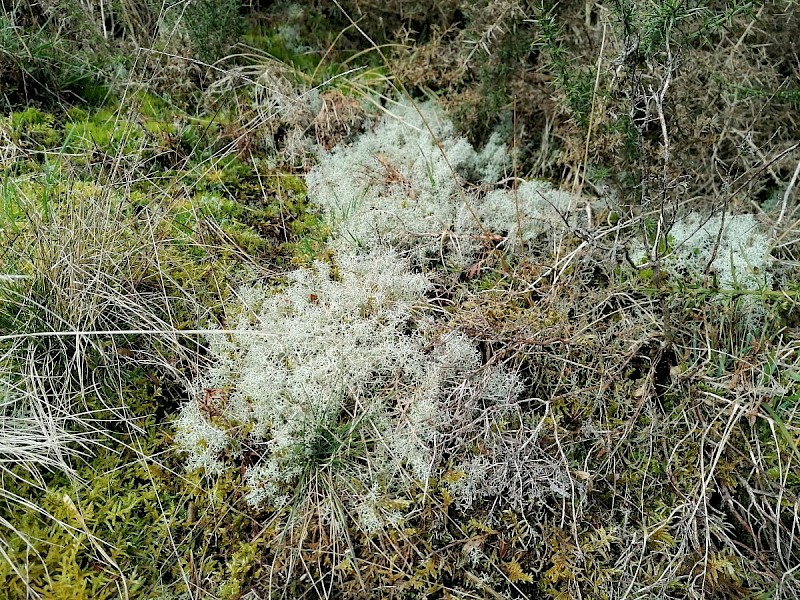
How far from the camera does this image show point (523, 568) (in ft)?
5.72

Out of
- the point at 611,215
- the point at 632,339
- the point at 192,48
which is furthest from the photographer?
the point at 192,48

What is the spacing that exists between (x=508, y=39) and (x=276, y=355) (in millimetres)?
1530

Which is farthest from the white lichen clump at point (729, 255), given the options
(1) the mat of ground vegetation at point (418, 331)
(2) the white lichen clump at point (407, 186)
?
(2) the white lichen clump at point (407, 186)

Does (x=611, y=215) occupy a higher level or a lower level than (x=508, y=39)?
lower

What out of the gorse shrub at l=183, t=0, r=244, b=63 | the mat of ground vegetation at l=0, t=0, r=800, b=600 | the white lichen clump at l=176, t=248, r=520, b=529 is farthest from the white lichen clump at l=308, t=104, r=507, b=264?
the gorse shrub at l=183, t=0, r=244, b=63

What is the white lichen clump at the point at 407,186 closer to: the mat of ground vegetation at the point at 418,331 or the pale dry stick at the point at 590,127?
the mat of ground vegetation at the point at 418,331

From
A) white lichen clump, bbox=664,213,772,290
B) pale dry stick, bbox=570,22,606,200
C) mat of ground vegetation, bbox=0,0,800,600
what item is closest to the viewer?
mat of ground vegetation, bbox=0,0,800,600

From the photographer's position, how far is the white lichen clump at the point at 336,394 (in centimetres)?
181

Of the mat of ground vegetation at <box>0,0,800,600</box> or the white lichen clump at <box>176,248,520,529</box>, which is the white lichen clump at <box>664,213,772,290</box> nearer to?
the mat of ground vegetation at <box>0,0,800,600</box>

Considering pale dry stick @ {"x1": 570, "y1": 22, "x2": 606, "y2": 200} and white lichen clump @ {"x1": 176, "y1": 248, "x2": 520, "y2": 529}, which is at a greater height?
pale dry stick @ {"x1": 570, "y1": 22, "x2": 606, "y2": 200}

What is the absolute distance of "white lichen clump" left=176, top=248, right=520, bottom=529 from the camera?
5.92 feet

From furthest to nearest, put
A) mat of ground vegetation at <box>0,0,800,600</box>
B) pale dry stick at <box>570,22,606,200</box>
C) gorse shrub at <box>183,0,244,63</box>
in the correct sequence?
1. gorse shrub at <box>183,0,244,63</box>
2. pale dry stick at <box>570,22,606,200</box>
3. mat of ground vegetation at <box>0,0,800,600</box>

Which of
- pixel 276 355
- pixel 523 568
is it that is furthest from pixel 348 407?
pixel 523 568

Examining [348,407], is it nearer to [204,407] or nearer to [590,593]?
[204,407]
